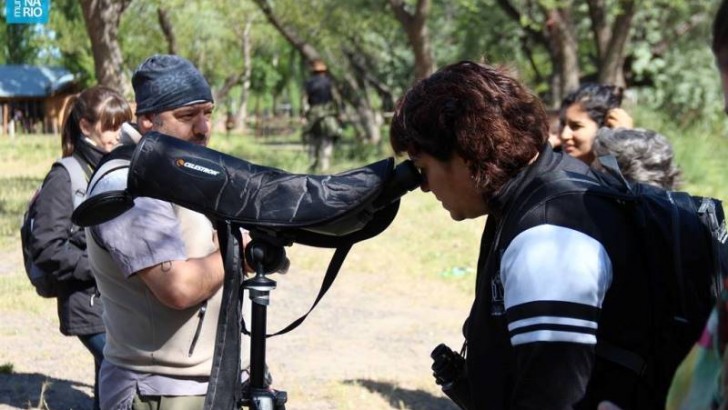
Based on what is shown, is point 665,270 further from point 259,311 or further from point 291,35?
point 291,35

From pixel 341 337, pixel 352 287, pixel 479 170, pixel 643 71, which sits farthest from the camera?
pixel 643 71

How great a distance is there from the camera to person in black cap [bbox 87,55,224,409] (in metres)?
2.66

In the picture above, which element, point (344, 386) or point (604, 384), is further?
point (344, 386)

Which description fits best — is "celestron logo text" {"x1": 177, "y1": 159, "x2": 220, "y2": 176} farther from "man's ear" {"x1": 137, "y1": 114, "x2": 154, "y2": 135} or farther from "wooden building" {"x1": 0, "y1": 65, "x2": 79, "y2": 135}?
"wooden building" {"x1": 0, "y1": 65, "x2": 79, "y2": 135}

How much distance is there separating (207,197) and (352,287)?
7.38 metres

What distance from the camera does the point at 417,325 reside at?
25.8 feet

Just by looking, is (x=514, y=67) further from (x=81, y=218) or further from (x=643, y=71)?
(x=643, y=71)

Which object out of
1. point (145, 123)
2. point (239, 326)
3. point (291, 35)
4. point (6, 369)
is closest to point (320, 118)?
point (291, 35)

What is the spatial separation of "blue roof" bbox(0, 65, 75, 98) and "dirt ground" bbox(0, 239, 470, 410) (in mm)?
48731

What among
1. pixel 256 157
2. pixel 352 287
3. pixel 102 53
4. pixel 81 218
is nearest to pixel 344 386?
pixel 352 287

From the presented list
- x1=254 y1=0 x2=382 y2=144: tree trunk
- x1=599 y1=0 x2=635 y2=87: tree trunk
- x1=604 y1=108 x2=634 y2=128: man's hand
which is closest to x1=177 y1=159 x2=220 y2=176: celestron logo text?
x1=604 y1=108 x2=634 y2=128: man's hand

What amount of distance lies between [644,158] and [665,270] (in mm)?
2317

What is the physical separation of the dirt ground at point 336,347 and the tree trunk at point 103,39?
332cm
